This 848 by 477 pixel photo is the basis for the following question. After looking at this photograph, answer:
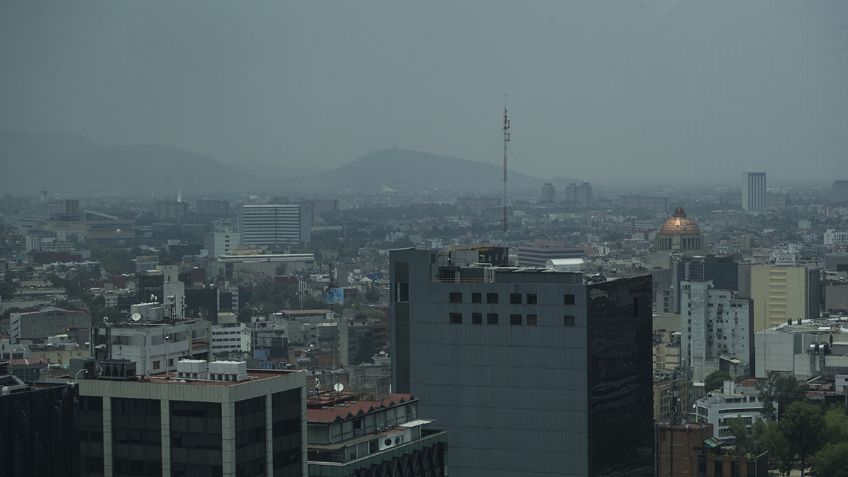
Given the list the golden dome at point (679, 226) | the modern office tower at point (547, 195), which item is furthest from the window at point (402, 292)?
the modern office tower at point (547, 195)

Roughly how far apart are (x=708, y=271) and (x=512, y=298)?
206 feet

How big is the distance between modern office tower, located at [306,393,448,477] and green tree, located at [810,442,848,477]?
19360 millimetres

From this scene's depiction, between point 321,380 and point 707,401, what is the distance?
995 centimetres

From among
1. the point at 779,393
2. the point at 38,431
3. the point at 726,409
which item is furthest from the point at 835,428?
the point at 38,431

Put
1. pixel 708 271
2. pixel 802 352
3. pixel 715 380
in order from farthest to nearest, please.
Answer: pixel 708 271 < pixel 802 352 < pixel 715 380

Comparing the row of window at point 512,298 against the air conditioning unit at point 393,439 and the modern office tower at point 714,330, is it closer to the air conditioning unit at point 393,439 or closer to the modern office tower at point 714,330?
the air conditioning unit at point 393,439

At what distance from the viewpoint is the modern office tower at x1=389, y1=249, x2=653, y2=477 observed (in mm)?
24797

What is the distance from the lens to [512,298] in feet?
82.0

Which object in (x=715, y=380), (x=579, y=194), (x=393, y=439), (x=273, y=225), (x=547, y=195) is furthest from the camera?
(x=579, y=194)

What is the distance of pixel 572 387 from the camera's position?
24797 mm

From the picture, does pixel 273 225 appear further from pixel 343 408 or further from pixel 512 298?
pixel 343 408

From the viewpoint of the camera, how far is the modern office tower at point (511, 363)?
24797 millimetres

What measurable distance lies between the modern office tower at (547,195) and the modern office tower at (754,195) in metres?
16.0

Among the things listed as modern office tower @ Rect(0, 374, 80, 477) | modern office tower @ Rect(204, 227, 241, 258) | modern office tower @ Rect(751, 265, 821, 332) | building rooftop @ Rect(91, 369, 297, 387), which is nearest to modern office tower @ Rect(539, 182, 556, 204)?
modern office tower @ Rect(204, 227, 241, 258)
